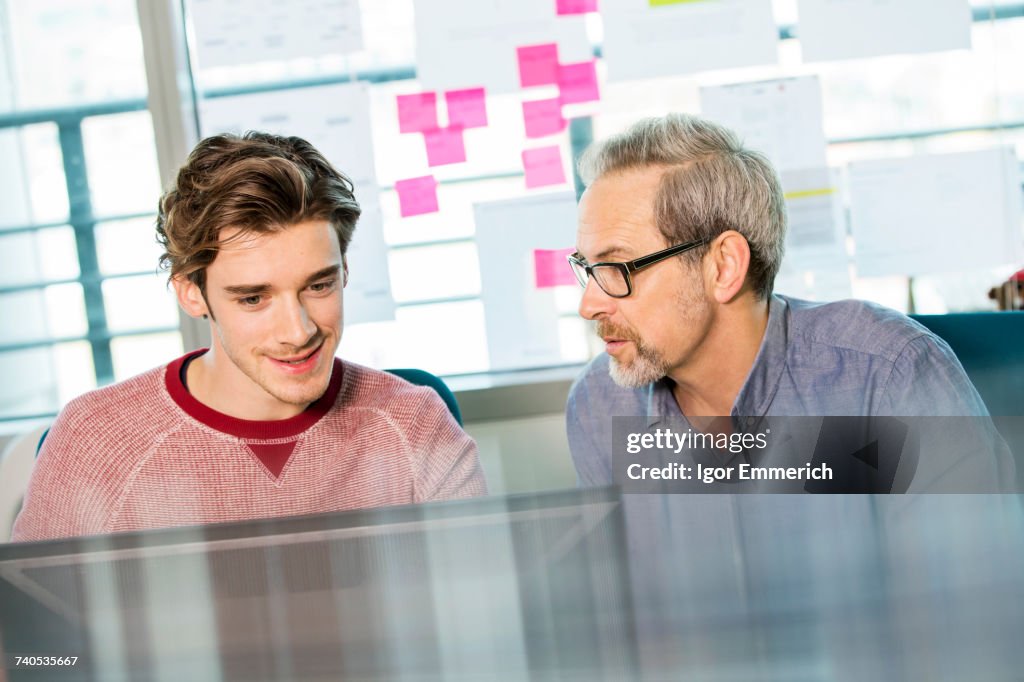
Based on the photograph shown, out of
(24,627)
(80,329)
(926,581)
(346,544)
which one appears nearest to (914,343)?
(926,581)

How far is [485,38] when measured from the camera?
2123 millimetres

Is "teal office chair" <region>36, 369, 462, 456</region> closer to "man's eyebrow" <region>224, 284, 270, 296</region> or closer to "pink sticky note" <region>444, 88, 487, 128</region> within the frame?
"man's eyebrow" <region>224, 284, 270, 296</region>

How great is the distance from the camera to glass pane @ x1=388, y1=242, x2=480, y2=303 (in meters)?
2.23

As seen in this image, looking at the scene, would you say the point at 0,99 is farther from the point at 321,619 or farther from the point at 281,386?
the point at 321,619

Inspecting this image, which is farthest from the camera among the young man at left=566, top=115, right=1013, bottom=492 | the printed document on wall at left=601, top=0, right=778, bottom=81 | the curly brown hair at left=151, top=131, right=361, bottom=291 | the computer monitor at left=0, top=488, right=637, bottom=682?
the printed document on wall at left=601, top=0, right=778, bottom=81

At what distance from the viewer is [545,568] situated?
1.72ft

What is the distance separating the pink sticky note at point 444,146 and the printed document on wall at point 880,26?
2.74ft

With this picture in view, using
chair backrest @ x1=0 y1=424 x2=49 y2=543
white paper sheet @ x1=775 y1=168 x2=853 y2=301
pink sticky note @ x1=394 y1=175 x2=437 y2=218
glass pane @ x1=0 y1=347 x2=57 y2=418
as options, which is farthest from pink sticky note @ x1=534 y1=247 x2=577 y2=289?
glass pane @ x1=0 y1=347 x2=57 y2=418

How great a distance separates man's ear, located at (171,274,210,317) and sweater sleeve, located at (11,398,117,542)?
8.5 inches

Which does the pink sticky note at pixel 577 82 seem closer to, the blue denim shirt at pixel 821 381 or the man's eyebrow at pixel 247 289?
the blue denim shirt at pixel 821 381

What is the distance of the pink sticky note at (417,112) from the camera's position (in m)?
2.15

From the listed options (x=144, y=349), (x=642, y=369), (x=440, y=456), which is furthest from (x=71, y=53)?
(x=642, y=369)

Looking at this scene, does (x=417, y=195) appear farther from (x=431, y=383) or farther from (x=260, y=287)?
(x=260, y=287)

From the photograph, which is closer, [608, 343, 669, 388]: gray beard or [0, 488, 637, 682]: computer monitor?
[0, 488, 637, 682]: computer monitor
